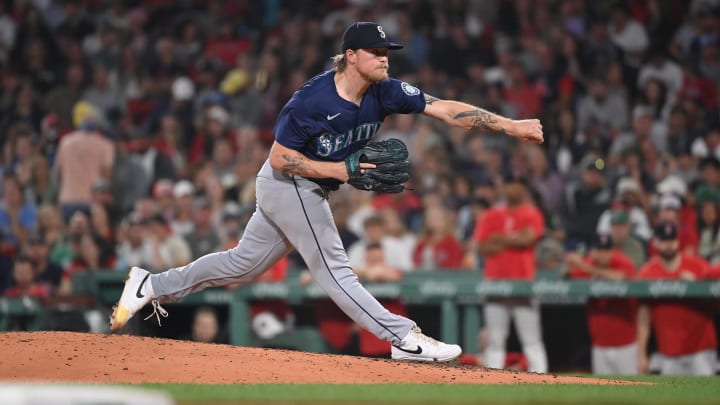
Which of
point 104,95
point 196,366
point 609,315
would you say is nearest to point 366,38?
point 196,366

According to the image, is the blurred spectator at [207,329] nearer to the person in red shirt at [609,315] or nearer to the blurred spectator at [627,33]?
the person in red shirt at [609,315]

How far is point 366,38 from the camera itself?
6.44m

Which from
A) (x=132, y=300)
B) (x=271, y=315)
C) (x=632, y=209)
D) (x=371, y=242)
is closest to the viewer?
(x=132, y=300)

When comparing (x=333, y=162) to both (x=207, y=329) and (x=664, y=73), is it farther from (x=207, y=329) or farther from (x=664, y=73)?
(x=664, y=73)

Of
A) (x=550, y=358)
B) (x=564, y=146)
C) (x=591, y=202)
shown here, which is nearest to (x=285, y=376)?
(x=550, y=358)

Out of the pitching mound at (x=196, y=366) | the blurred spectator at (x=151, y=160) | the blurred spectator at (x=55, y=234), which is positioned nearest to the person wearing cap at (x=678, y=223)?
the pitching mound at (x=196, y=366)

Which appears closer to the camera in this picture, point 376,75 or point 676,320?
point 376,75

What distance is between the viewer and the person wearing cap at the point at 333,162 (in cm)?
643

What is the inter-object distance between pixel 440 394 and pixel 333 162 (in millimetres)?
1712

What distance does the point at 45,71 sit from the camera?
1642 centimetres

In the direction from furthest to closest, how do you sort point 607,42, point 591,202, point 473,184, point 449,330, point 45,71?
point 45,71
point 607,42
point 473,184
point 591,202
point 449,330

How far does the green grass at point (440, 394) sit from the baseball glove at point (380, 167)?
1151 mm

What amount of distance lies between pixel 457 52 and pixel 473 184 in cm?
271

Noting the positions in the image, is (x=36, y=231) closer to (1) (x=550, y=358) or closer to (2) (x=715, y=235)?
(1) (x=550, y=358)
